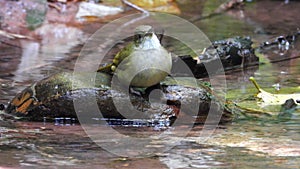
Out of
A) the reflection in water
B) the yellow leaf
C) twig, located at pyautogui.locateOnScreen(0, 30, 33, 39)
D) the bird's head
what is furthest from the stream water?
twig, located at pyautogui.locateOnScreen(0, 30, 33, 39)

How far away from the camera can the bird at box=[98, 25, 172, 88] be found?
296 centimetres

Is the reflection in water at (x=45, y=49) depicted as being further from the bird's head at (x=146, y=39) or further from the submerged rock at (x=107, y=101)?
the bird's head at (x=146, y=39)

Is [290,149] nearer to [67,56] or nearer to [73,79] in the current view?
[73,79]

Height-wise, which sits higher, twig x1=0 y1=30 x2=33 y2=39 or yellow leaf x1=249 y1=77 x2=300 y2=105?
twig x1=0 y1=30 x2=33 y2=39

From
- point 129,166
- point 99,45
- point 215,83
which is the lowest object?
point 129,166

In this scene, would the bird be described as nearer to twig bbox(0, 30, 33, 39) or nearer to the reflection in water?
the reflection in water

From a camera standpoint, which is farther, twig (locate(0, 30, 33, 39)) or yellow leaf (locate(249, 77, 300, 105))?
twig (locate(0, 30, 33, 39))

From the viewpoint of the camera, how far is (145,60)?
2.96 metres

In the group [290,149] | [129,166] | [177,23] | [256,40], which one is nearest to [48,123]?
[129,166]

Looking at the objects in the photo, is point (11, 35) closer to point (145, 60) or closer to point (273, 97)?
point (273, 97)

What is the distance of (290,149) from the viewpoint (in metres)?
2.45

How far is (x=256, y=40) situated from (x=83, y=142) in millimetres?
4115

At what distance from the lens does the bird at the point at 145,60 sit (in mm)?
2965

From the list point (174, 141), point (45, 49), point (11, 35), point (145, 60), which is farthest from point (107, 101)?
point (11, 35)
